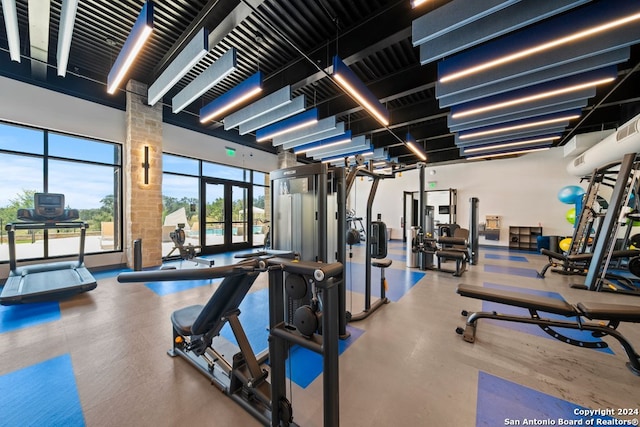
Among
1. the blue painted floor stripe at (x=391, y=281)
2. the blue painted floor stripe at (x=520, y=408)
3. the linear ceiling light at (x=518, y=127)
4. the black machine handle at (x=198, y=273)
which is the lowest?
the blue painted floor stripe at (x=391, y=281)

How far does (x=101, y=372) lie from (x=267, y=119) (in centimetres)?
517

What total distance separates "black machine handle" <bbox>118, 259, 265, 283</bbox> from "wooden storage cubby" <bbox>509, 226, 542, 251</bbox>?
34.7 feet

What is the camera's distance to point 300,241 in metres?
2.57

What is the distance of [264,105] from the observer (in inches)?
188

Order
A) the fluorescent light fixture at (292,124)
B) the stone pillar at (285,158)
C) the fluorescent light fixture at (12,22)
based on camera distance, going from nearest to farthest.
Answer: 1. the fluorescent light fixture at (12,22)
2. the fluorescent light fixture at (292,124)
3. the stone pillar at (285,158)

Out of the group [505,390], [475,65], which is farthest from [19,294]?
[475,65]

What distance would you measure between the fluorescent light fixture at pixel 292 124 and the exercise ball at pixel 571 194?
331 inches

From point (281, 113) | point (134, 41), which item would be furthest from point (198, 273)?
point (281, 113)

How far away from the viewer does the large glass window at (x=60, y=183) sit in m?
4.30

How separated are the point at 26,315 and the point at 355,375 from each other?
433 cm

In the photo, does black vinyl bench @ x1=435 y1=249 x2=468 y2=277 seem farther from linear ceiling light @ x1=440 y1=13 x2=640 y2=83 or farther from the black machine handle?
the black machine handle

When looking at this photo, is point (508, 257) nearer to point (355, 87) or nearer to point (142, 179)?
point (355, 87)

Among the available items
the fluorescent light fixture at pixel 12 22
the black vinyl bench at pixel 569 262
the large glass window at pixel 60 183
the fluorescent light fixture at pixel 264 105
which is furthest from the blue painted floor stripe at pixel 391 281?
the large glass window at pixel 60 183

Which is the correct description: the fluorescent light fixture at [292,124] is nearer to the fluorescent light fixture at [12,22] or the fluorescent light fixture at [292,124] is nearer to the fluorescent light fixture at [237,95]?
the fluorescent light fixture at [237,95]
